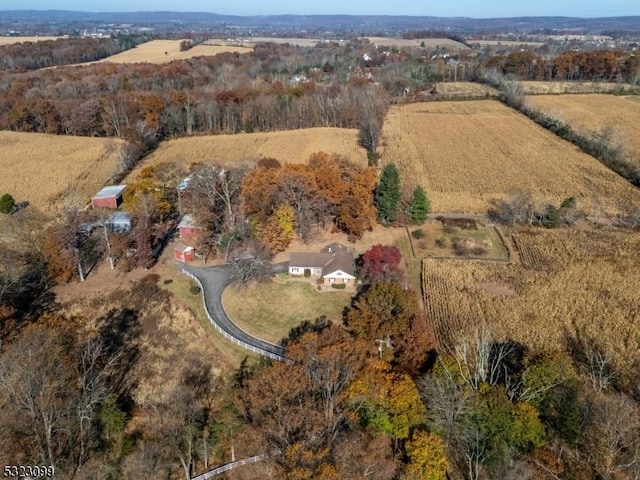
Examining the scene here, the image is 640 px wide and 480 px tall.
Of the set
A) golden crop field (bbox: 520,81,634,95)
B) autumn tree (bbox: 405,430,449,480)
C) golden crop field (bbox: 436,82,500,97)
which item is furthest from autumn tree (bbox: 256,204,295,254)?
golden crop field (bbox: 520,81,634,95)

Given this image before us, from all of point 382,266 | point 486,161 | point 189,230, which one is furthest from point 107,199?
point 486,161

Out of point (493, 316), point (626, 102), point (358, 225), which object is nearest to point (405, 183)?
point (358, 225)

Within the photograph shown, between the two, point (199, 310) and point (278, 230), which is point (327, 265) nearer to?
point (278, 230)

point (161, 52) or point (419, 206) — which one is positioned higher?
point (161, 52)

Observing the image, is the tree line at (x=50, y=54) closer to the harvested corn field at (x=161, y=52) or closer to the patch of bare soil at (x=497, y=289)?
the harvested corn field at (x=161, y=52)

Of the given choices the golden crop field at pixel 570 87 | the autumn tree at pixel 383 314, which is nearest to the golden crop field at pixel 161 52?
the golden crop field at pixel 570 87
